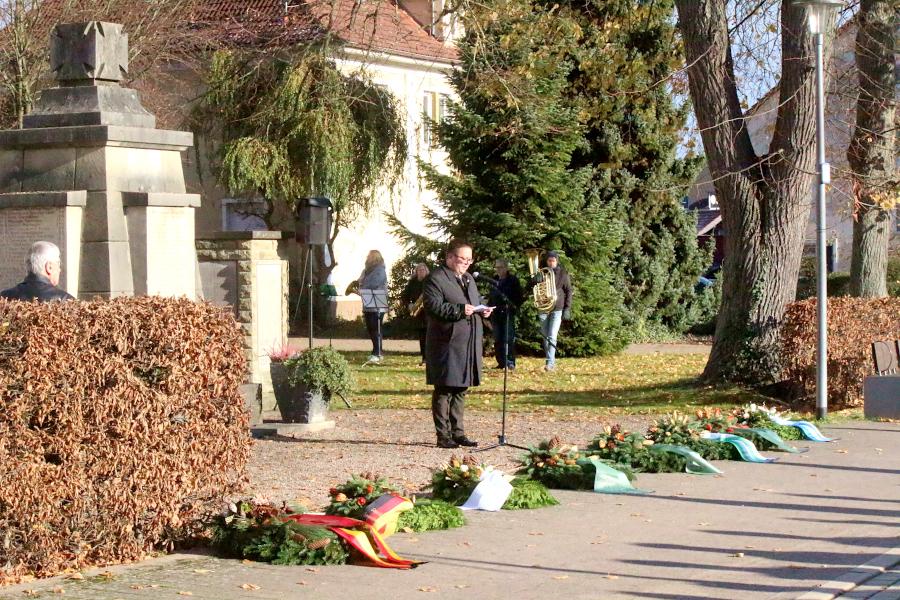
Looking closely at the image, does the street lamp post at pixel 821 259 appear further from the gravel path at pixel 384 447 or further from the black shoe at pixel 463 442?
the black shoe at pixel 463 442

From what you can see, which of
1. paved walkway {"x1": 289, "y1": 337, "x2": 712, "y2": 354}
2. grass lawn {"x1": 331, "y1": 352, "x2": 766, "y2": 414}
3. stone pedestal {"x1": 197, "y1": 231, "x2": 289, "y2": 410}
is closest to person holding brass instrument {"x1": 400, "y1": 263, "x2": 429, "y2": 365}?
grass lawn {"x1": 331, "y1": 352, "x2": 766, "y2": 414}

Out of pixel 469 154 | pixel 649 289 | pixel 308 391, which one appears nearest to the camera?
pixel 308 391

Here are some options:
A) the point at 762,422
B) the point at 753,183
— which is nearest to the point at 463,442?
the point at 762,422

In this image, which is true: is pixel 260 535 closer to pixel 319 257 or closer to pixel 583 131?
pixel 583 131

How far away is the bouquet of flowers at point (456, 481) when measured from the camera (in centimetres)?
980

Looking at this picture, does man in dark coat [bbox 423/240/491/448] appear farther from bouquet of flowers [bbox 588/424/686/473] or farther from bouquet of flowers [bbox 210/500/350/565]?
bouquet of flowers [bbox 210/500/350/565]

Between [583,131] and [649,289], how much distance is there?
531cm

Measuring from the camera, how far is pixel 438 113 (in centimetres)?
4072

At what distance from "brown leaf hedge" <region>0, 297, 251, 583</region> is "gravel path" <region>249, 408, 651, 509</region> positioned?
1332mm

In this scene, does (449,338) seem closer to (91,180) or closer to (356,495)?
(91,180)

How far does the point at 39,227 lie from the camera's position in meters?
10.2

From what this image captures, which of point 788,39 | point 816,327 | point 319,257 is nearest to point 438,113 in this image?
point 319,257

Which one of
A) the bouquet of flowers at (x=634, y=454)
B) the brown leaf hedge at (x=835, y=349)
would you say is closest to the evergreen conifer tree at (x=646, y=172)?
the brown leaf hedge at (x=835, y=349)

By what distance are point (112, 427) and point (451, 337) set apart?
5.58 meters
